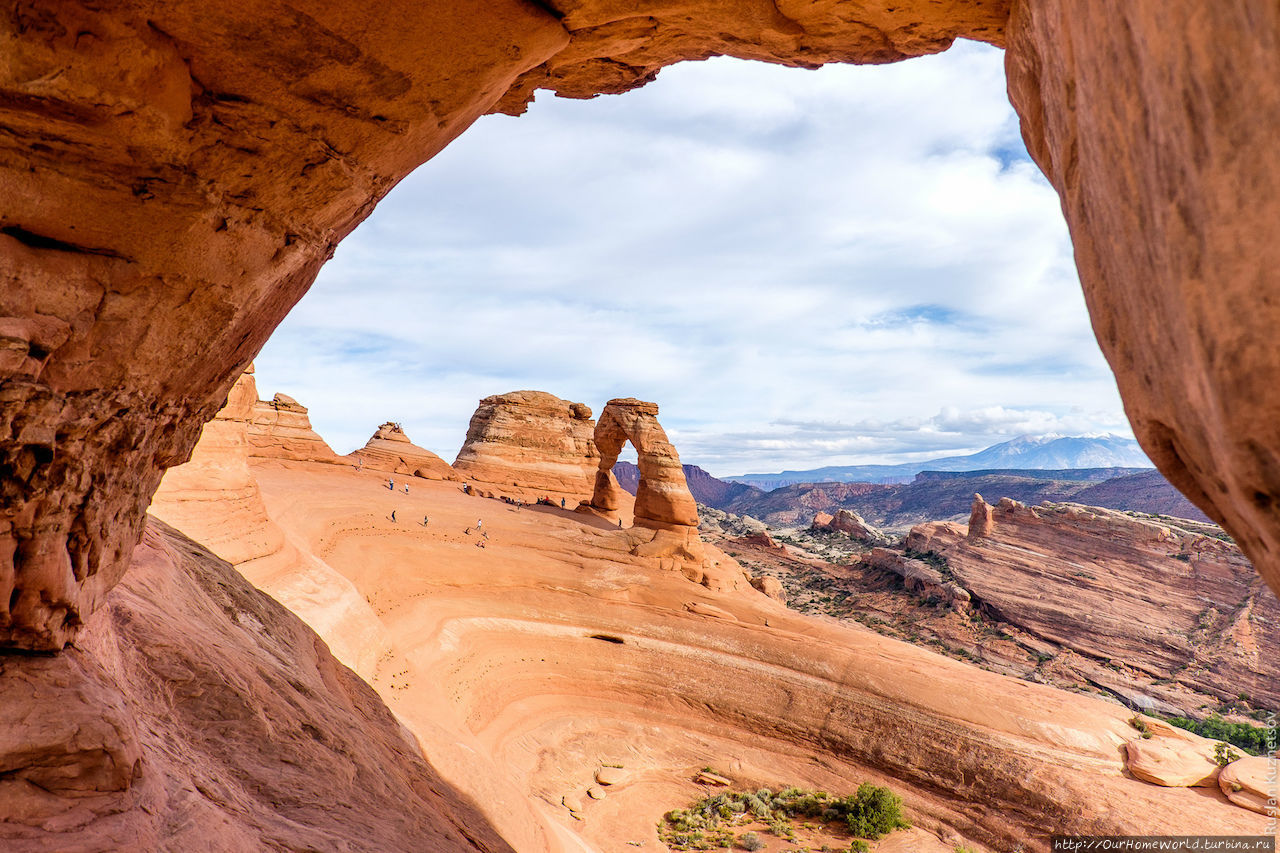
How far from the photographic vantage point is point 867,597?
39.2 meters

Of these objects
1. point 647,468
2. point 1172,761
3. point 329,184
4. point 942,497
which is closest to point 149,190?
point 329,184

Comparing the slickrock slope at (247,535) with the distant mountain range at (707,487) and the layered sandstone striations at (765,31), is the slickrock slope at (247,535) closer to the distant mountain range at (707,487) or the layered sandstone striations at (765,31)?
the layered sandstone striations at (765,31)

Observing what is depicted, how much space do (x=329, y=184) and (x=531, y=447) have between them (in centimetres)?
3502

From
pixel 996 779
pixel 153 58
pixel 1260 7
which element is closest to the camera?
pixel 1260 7

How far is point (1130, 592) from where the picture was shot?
3797cm

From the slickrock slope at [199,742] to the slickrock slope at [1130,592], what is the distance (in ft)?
131

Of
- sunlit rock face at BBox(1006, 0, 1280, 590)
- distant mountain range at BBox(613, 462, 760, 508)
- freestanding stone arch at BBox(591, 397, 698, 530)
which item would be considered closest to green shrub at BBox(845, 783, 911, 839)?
freestanding stone arch at BBox(591, 397, 698, 530)

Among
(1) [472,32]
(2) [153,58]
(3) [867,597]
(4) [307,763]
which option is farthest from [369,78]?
(3) [867,597]

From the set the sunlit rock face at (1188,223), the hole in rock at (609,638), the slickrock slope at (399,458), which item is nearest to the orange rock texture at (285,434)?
the slickrock slope at (399,458)

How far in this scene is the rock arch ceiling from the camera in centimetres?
199

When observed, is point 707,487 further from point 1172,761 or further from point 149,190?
point 149,190

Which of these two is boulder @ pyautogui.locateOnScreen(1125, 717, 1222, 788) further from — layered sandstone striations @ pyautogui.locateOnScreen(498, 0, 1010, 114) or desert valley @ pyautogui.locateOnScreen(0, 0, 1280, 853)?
layered sandstone striations @ pyautogui.locateOnScreen(498, 0, 1010, 114)

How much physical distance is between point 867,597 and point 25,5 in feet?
140

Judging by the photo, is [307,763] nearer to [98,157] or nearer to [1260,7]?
[98,157]
